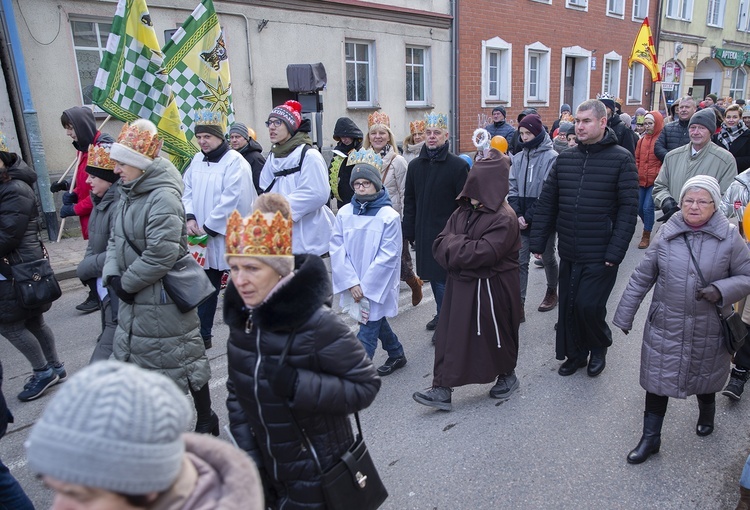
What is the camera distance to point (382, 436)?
147 inches

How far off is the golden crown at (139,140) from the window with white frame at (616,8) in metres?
24.7

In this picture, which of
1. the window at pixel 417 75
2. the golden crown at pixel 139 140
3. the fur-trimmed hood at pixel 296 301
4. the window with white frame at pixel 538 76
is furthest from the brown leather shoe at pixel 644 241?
the window with white frame at pixel 538 76

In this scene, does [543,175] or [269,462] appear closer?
[269,462]

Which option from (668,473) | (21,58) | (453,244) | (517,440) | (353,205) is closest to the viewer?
(668,473)

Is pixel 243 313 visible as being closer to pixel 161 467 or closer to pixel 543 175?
pixel 161 467

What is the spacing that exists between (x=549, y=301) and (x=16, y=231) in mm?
4928

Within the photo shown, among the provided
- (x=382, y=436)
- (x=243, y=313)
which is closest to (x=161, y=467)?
(x=243, y=313)

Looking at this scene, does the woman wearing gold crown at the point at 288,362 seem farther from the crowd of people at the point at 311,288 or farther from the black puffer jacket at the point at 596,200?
the black puffer jacket at the point at 596,200

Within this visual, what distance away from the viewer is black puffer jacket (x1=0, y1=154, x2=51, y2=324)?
394cm

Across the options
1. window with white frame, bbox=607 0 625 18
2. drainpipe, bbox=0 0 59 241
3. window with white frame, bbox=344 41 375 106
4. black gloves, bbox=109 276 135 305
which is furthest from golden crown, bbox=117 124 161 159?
window with white frame, bbox=607 0 625 18

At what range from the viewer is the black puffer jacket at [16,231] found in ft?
12.9

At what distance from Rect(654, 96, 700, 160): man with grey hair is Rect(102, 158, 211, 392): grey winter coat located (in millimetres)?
7032

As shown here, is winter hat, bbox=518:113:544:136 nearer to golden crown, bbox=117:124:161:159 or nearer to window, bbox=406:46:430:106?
golden crown, bbox=117:124:161:159

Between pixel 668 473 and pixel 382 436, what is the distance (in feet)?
5.61
